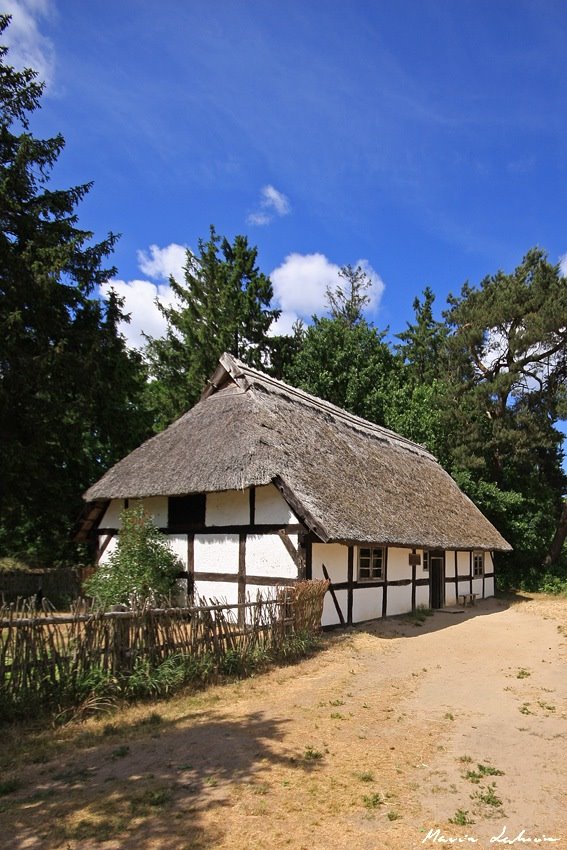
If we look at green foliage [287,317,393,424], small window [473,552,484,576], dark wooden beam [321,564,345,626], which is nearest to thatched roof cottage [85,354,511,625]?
dark wooden beam [321,564,345,626]

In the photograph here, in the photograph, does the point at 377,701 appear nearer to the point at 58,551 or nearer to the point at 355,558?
the point at 355,558

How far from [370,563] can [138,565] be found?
231 inches

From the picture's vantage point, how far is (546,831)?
462 cm

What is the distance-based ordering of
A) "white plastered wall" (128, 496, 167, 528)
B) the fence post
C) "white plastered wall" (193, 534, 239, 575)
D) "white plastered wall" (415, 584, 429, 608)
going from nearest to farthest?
the fence post < "white plastered wall" (193, 534, 239, 575) < "white plastered wall" (128, 496, 167, 528) < "white plastered wall" (415, 584, 429, 608)

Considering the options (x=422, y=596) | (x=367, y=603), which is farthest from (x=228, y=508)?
(x=422, y=596)

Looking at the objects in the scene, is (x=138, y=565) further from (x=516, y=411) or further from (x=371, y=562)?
(x=516, y=411)

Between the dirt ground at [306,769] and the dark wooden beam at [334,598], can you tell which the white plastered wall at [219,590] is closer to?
the dark wooden beam at [334,598]

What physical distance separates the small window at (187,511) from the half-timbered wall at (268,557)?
4cm

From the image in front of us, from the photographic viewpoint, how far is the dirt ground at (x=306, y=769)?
4539 millimetres

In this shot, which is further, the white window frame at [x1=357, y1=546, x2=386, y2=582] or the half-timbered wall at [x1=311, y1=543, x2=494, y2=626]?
the white window frame at [x1=357, y1=546, x2=386, y2=582]

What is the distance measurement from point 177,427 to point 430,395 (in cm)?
1664

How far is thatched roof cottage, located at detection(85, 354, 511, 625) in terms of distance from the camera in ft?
44.5

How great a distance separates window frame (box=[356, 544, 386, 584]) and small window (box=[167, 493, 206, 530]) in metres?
4.12

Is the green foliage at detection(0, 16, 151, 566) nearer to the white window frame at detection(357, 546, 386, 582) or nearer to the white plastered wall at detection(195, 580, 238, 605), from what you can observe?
the white plastered wall at detection(195, 580, 238, 605)
